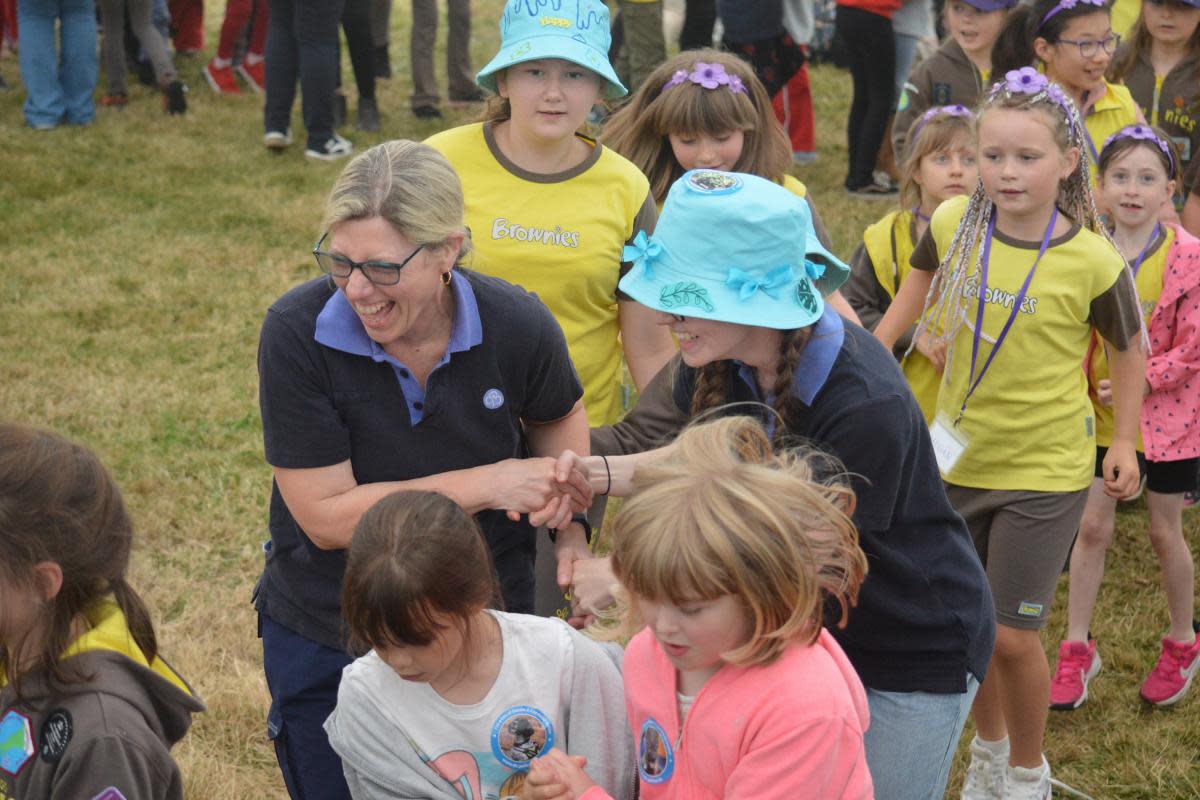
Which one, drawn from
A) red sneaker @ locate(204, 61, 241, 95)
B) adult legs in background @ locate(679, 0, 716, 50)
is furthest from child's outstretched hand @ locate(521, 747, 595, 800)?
red sneaker @ locate(204, 61, 241, 95)

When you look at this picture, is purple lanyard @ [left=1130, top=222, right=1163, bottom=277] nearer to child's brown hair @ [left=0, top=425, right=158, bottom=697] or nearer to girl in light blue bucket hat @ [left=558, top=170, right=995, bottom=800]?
girl in light blue bucket hat @ [left=558, top=170, right=995, bottom=800]

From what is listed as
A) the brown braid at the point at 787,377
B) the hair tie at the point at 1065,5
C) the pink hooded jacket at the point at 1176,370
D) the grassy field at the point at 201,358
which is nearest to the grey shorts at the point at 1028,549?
the grassy field at the point at 201,358

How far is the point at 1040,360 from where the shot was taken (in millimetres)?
3586

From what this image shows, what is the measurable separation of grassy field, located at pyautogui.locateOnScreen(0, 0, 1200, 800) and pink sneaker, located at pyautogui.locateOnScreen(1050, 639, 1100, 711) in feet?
0.20

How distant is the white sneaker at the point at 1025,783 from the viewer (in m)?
3.66

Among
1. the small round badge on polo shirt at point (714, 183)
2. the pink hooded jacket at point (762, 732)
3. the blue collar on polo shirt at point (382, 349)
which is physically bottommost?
the pink hooded jacket at point (762, 732)

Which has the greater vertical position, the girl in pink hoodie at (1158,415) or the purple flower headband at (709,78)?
the purple flower headband at (709,78)

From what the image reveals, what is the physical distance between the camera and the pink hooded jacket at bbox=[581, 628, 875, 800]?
1.97 meters

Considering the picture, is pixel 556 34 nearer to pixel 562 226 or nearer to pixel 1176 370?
pixel 562 226

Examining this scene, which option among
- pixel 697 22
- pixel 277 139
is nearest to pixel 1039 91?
pixel 697 22

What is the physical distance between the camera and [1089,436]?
3.71 m

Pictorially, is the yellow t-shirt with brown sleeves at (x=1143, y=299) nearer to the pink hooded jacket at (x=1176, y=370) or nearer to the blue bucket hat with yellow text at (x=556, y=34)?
the pink hooded jacket at (x=1176, y=370)

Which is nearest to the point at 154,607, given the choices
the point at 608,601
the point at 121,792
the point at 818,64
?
the point at 608,601

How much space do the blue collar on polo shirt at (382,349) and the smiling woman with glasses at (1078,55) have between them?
10.3ft
